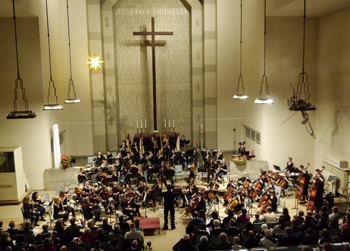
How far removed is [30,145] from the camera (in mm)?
14516

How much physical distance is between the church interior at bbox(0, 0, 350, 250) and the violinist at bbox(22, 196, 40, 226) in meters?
0.11

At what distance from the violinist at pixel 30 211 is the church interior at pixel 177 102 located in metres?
0.11

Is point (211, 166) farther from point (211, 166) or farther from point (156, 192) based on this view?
point (156, 192)

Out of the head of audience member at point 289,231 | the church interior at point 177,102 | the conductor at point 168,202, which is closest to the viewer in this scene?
the head of audience member at point 289,231

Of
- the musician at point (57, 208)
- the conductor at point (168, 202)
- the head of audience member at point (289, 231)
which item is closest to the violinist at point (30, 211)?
the musician at point (57, 208)

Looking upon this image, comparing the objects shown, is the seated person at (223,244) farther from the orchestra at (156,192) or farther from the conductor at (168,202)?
the conductor at (168,202)

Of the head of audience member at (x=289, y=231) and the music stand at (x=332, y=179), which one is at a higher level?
the head of audience member at (x=289, y=231)

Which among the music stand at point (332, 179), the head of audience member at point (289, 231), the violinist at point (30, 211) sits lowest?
the violinist at point (30, 211)

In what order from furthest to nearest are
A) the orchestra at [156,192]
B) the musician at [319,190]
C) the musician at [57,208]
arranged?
the musician at [319,190] < the musician at [57,208] < the orchestra at [156,192]

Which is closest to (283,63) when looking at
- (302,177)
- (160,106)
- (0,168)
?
(302,177)

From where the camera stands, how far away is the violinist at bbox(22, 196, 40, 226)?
11.2 meters

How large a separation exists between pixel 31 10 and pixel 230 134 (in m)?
11.5

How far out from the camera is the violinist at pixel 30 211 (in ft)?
36.9

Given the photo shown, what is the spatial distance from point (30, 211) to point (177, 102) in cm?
1092
